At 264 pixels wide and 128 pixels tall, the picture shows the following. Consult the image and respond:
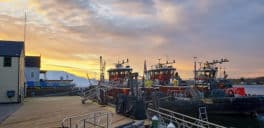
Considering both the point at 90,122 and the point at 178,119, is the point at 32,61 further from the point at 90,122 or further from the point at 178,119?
the point at 178,119

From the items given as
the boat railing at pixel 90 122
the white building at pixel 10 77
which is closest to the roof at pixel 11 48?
the white building at pixel 10 77

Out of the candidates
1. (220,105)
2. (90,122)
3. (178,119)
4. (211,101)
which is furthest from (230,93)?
(90,122)

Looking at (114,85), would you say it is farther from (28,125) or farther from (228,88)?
(28,125)

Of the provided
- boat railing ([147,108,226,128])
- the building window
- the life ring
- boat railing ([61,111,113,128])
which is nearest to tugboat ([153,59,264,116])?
the life ring

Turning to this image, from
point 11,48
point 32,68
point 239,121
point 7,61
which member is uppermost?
point 11,48

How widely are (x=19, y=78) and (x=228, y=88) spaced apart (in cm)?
2214

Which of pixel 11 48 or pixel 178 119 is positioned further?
pixel 11 48

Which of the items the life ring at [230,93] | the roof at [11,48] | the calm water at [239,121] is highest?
the roof at [11,48]

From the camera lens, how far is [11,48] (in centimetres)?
3844

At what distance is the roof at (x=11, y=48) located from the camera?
37100mm

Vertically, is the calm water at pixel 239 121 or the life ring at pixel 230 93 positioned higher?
the life ring at pixel 230 93

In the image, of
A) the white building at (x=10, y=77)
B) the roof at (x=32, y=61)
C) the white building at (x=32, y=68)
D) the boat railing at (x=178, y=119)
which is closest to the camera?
the boat railing at (x=178, y=119)

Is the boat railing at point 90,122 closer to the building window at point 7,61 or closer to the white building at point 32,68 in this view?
the building window at point 7,61

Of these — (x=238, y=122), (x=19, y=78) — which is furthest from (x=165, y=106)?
(x=19, y=78)
